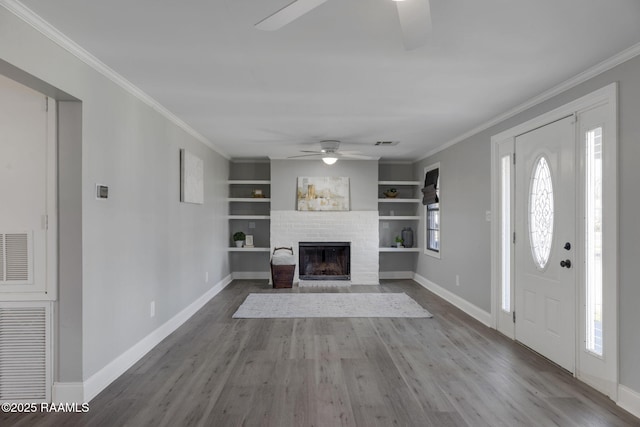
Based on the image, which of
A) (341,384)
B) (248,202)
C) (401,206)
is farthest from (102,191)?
(401,206)

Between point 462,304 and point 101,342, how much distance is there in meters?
4.33

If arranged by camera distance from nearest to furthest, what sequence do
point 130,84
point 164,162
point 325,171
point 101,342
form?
point 101,342, point 130,84, point 164,162, point 325,171

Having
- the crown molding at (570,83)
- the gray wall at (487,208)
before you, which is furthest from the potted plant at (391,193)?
the crown molding at (570,83)

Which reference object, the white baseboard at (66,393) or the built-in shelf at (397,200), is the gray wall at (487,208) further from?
the white baseboard at (66,393)

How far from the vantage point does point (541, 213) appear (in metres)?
3.55

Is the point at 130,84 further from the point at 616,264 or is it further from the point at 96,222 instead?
the point at 616,264

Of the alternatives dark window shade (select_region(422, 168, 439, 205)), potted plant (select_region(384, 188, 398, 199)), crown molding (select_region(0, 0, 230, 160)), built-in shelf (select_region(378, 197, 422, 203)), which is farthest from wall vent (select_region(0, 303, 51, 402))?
potted plant (select_region(384, 188, 398, 199))

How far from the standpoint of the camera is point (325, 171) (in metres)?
7.16

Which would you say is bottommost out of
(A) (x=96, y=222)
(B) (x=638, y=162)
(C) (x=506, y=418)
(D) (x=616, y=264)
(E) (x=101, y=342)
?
(C) (x=506, y=418)

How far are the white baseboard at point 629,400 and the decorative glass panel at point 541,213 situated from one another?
118 centimetres

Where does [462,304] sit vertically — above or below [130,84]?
below

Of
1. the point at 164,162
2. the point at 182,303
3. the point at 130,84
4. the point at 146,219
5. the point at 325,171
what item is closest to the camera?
the point at 130,84

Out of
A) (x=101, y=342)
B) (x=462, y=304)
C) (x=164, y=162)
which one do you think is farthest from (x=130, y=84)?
(x=462, y=304)

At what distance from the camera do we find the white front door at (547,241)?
3.15 metres
